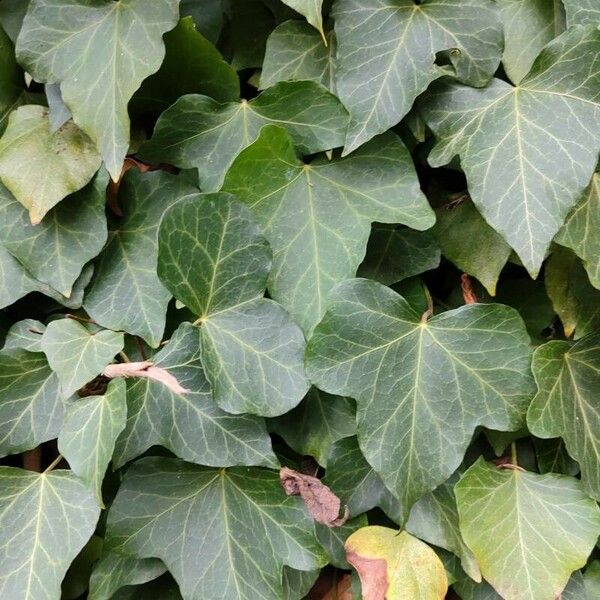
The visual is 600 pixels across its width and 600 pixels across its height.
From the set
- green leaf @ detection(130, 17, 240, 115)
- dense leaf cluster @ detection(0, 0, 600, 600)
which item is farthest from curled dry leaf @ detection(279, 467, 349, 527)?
green leaf @ detection(130, 17, 240, 115)

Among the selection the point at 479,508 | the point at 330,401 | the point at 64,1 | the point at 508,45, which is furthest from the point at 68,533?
the point at 508,45

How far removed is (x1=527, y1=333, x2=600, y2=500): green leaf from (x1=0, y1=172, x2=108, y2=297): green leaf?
19.4 inches

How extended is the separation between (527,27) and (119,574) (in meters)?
0.76

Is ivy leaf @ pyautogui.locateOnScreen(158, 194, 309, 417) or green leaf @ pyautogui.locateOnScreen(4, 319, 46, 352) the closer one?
ivy leaf @ pyautogui.locateOnScreen(158, 194, 309, 417)

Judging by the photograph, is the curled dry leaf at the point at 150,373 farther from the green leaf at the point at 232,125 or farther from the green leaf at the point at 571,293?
the green leaf at the point at 571,293

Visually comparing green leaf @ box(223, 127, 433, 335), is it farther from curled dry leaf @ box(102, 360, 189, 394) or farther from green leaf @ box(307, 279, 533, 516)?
curled dry leaf @ box(102, 360, 189, 394)

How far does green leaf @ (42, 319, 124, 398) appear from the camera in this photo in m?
0.68

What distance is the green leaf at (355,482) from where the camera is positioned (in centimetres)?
74

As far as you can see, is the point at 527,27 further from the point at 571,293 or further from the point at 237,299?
the point at 237,299

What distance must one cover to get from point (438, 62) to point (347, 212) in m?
0.19

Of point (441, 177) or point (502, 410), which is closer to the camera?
point (502, 410)

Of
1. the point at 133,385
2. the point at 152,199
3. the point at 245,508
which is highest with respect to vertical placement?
the point at 152,199

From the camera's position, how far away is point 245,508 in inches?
29.6

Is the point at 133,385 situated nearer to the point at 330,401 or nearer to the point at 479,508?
the point at 330,401
